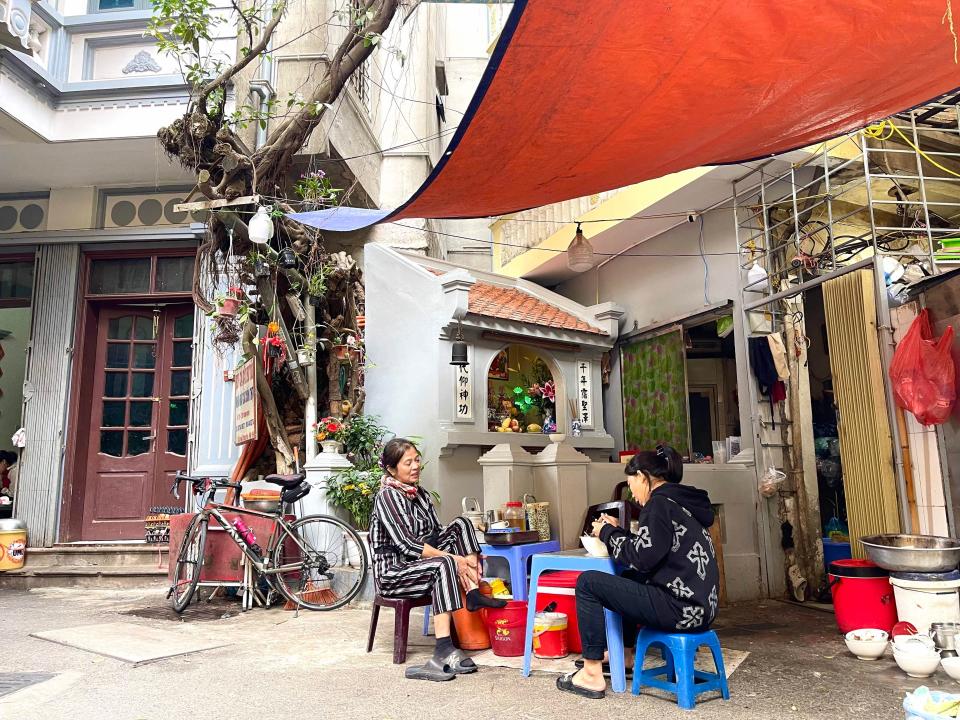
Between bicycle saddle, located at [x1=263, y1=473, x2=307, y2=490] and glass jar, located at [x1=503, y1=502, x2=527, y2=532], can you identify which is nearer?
glass jar, located at [x1=503, y1=502, x2=527, y2=532]

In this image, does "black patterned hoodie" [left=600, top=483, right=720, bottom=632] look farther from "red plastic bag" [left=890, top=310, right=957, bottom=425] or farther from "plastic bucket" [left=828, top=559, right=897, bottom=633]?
"red plastic bag" [left=890, top=310, right=957, bottom=425]

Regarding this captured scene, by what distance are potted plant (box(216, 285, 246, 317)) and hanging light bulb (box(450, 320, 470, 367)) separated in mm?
2207

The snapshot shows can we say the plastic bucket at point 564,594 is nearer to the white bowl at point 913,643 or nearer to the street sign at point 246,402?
the white bowl at point 913,643

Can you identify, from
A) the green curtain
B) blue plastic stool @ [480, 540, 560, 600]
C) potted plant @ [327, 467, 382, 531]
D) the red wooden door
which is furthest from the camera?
the red wooden door

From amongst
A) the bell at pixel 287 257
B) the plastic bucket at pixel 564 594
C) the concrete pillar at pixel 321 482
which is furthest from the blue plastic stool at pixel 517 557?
the bell at pixel 287 257

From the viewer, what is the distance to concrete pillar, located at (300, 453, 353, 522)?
23.0 feet

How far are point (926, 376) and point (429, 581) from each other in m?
3.91

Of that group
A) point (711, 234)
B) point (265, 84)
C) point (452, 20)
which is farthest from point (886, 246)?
point (452, 20)

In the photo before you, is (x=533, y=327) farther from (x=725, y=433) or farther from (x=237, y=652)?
(x=237, y=652)

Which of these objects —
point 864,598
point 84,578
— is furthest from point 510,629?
point 84,578

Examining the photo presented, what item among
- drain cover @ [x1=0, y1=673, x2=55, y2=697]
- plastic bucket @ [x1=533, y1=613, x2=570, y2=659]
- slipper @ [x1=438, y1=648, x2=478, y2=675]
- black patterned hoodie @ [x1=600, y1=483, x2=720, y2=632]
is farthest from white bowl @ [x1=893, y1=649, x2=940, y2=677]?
drain cover @ [x1=0, y1=673, x2=55, y2=697]

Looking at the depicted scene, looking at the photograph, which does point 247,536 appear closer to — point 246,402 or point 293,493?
point 293,493

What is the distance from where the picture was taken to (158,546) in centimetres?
777

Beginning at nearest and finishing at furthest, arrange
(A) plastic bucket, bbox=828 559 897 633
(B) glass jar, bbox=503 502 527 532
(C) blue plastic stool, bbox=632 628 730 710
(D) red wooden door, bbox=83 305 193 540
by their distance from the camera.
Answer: (C) blue plastic stool, bbox=632 628 730 710 → (A) plastic bucket, bbox=828 559 897 633 → (B) glass jar, bbox=503 502 527 532 → (D) red wooden door, bbox=83 305 193 540
